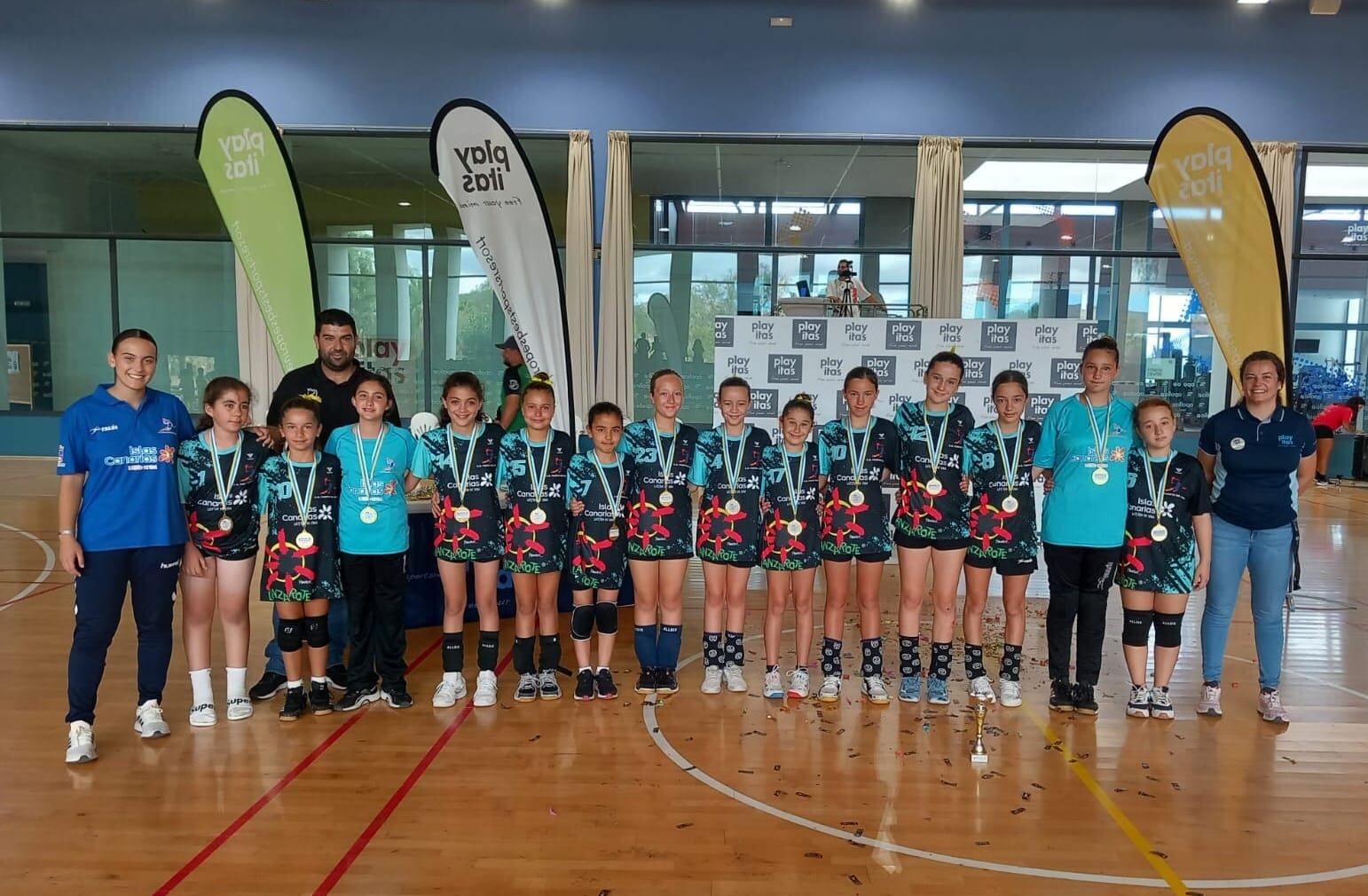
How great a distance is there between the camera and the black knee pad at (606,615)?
3348 millimetres

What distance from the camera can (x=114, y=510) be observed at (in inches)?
110

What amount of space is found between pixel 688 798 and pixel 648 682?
95 cm

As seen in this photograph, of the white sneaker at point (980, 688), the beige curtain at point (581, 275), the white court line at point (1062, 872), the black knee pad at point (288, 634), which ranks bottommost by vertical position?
the white court line at point (1062, 872)

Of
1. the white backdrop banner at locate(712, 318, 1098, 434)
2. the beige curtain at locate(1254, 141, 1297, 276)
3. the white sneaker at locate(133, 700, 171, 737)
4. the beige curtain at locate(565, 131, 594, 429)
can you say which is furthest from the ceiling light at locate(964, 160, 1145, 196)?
the white sneaker at locate(133, 700, 171, 737)

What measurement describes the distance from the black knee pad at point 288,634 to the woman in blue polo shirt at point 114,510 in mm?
423

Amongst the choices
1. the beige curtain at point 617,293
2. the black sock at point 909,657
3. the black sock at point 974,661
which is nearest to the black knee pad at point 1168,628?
the black sock at point 974,661

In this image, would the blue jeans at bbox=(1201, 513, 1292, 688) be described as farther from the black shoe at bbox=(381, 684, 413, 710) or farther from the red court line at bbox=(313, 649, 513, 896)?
the black shoe at bbox=(381, 684, 413, 710)

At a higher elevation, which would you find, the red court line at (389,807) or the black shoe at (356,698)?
the black shoe at (356,698)

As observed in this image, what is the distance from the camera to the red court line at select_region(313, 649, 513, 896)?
215 centimetres

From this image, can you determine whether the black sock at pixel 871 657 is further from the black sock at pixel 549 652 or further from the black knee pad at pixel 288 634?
the black knee pad at pixel 288 634

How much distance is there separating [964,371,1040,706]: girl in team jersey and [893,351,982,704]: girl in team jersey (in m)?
0.06

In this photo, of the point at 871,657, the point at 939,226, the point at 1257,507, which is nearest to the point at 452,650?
the point at 871,657

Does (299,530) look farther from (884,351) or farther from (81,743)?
(884,351)

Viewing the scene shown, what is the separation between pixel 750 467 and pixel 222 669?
2606 mm
